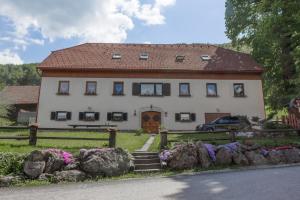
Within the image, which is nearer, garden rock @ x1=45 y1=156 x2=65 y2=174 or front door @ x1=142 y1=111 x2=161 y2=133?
garden rock @ x1=45 y1=156 x2=65 y2=174

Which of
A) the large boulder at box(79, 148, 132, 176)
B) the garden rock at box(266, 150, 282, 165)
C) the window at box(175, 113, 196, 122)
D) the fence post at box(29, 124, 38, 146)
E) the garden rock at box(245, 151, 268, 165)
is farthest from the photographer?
the window at box(175, 113, 196, 122)

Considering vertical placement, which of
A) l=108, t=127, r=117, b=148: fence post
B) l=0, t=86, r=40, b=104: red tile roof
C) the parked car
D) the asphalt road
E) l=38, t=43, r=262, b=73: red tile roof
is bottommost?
the asphalt road

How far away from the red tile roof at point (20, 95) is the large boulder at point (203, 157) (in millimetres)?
27677

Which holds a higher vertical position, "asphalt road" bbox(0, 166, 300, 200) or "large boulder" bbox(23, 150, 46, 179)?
"large boulder" bbox(23, 150, 46, 179)

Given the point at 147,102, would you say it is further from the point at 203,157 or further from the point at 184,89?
the point at 203,157

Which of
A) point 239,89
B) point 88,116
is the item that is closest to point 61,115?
point 88,116

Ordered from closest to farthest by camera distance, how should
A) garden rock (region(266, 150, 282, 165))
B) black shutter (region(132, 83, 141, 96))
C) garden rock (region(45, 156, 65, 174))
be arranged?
garden rock (region(45, 156, 65, 174)) < garden rock (region(266, 150, 282, 165)) < black shutter (region(132, 83, 141, 96))

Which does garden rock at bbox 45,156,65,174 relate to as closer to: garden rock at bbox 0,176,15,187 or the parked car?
garden rock at bbox 0,176,15,187

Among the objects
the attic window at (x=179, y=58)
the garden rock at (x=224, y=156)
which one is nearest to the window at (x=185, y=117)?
the attic window at (x=179, y=58)

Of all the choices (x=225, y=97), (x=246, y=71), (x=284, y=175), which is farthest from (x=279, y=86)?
(x=284, y=175)

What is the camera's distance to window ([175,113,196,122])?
2622 cm

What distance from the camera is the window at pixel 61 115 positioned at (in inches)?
1011

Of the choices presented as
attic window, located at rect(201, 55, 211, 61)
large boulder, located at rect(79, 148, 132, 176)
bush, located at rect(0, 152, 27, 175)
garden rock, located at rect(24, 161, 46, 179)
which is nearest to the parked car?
attic window, located at rect(201, 55, 211, 61)

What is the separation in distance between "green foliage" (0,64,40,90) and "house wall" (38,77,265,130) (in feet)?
137
